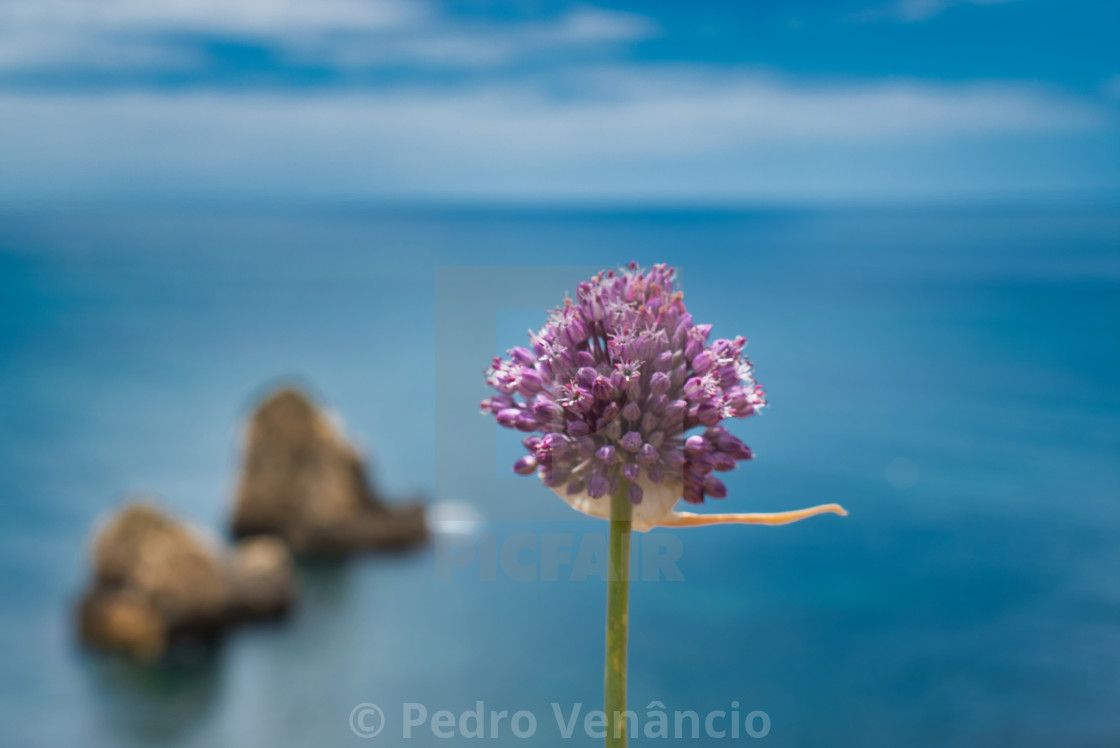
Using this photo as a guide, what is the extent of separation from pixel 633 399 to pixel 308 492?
78.5 feet

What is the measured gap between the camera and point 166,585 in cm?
1894

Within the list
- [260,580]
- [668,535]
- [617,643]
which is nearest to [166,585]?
[260,580]

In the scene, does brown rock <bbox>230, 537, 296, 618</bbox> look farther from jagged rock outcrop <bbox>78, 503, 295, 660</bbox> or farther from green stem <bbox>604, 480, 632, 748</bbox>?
green stem <bbox>604, 480, 632, 748</bbox>

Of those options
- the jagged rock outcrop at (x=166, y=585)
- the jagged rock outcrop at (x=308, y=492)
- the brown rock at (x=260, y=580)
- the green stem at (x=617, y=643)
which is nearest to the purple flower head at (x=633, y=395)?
the green stem at (x=617, y=643)

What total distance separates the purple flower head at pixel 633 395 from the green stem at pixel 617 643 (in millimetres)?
149

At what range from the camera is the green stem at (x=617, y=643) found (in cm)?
145

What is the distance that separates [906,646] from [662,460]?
32.3m

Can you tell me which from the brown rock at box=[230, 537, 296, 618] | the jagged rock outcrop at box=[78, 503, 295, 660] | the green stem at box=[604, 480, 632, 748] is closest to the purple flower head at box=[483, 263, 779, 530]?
the green stem at box=[604, 480, 632, 748]

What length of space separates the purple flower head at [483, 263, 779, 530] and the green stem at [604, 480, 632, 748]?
15cm

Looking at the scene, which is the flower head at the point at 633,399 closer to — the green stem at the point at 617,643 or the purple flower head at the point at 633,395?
the purple flower head at the point at 633,395

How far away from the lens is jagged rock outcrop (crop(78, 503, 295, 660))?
58.6 ft

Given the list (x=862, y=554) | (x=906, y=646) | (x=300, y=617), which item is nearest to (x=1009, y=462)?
(x=862, y=554)

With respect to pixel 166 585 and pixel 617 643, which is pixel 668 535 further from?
pixel 166 585

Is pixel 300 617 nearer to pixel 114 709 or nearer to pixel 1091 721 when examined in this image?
pixel 114 709
